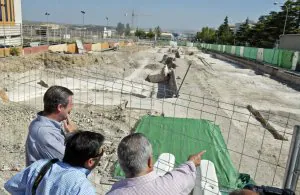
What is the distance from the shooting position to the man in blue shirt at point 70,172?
2.21 meters

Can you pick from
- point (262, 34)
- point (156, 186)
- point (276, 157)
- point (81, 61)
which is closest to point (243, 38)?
point (262, 34)

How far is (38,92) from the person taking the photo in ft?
49.9

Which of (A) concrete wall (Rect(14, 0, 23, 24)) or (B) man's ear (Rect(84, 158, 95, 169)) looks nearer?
(B) man's ear (Rect(84, 158, 95, 169))

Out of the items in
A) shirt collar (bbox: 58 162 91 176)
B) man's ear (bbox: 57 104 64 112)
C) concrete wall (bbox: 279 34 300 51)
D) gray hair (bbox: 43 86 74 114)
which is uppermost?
gray hair (bbox: 43 86 74 114)

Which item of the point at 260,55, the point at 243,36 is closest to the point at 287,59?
the point at 260,55

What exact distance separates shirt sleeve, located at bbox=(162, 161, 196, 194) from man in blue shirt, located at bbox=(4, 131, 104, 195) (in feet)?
1.70

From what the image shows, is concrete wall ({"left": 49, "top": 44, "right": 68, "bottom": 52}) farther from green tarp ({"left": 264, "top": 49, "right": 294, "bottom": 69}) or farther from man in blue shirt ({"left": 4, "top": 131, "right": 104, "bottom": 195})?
man in blue shirt ({"left": 4, "top": 131, "right": 104, "bottom": 195})

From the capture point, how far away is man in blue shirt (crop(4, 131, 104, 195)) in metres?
2.21

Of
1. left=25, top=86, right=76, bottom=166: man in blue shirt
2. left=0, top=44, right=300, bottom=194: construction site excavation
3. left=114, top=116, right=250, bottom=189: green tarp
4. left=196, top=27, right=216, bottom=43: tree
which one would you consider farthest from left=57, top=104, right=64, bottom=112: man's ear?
left=196, top=27, right=216, bottom=43: tree

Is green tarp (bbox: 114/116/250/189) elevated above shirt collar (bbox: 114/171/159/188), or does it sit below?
below

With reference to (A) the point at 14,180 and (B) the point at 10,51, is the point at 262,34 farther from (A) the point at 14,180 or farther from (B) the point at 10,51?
(A) the point at 14,180

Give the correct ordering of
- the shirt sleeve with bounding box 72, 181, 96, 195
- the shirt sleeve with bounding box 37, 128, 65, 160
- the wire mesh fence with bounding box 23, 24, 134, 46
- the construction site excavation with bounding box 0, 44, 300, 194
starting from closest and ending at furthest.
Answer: the shirt sleeve with bounding box 72, 181, 96, 195 < the shirt sleeve with bounding box 37, 128, 65, 160 < the construction site excavation with bounding box 0, 44, 300, 194 < the wire mesh fence with bounding box 23, 24, 134, 46

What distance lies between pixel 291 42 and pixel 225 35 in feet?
178

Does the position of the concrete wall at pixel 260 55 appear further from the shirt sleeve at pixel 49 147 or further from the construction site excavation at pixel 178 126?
the shirt sleeve at pixel 49 147
